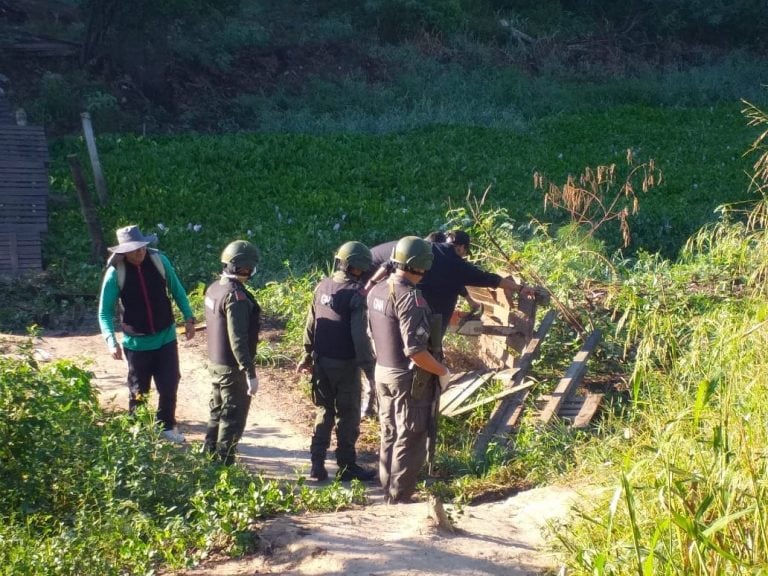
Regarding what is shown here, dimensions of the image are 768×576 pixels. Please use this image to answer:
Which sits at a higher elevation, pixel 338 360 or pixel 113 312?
pixel 113 312

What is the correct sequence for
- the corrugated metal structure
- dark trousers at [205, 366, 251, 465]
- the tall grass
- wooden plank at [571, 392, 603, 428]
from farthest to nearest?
1. the corrugated metal structure
2. wooden plank at [571, 392, 603, 428]
3. dark trousers at [205, 366, 251, 465]
4. the tall grass

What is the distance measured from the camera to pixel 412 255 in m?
5.93

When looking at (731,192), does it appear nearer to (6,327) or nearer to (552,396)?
(552,396)

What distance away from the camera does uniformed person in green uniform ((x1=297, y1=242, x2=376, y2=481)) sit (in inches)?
255

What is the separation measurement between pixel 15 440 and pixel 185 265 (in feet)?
21.3

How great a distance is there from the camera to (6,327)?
387 inches

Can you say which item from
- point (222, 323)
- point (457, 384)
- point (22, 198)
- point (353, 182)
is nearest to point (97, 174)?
point (22, 198)

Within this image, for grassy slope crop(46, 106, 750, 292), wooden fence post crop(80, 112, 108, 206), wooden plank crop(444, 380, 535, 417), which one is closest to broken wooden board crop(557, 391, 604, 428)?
wooden plank crop(444, 380, 535, 417)

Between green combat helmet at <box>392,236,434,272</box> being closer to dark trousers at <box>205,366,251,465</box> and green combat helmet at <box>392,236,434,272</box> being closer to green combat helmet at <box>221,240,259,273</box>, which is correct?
green combat helmet at <box>221,240,259,273</box>

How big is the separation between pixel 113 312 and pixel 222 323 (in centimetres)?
99

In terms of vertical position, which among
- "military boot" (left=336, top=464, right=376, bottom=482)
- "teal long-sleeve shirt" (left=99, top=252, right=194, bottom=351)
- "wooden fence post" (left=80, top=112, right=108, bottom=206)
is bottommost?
"military boot" (left=336, top=464, right=376, bottom=482)

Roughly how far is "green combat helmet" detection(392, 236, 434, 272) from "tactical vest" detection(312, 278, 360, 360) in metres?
0.60

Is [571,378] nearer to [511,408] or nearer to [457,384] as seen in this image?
[511,408]

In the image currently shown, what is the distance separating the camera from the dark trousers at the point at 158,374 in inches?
271
